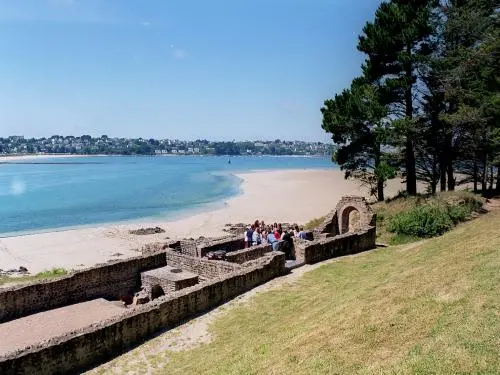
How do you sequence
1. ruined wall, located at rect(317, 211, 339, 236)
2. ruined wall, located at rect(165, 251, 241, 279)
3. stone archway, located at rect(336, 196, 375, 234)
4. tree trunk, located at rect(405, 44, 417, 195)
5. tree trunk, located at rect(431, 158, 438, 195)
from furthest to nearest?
tree trunk, located at rect(431, 158, 438, 195), tree trunk, located at rect(405, 44, 417, 195), ruined wall, located at rect(317, 211, 339, 236), stone archway, located at rect(336, 196, 375, 234), ruined wall, located at rect(165, 251, 241, 279)

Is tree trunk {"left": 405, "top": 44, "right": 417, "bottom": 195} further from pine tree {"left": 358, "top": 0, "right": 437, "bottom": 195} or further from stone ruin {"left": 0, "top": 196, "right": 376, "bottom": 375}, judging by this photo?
stone ruin {"left": 0, "top": 196, "right": 376, "bottom": 375}

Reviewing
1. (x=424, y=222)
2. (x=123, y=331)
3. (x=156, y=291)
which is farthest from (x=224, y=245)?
(x=424, y=222)

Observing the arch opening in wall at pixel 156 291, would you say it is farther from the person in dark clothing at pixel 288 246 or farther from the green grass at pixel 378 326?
the person in dark clothing at pixel 288 246

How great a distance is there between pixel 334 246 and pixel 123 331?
978cm

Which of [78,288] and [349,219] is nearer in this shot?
[78,288]

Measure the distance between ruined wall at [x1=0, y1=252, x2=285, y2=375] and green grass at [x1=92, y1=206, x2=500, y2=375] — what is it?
0.52 meters

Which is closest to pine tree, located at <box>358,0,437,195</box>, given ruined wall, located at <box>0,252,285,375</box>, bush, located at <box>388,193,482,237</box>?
bush, located at <box>388,193,482,237</box>

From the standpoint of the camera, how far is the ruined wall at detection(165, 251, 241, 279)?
15917 mm

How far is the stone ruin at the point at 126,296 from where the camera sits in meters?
10.2

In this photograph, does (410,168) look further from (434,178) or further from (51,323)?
(51,323)

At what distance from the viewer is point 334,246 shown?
18.7m

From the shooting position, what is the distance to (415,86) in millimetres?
27750

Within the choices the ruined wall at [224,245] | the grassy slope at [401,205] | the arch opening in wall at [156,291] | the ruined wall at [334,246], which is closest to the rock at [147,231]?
the grassy slope at [401,205]

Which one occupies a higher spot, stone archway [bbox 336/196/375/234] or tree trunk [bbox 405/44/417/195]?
tree trunk [bbox 405/44/417/195]
